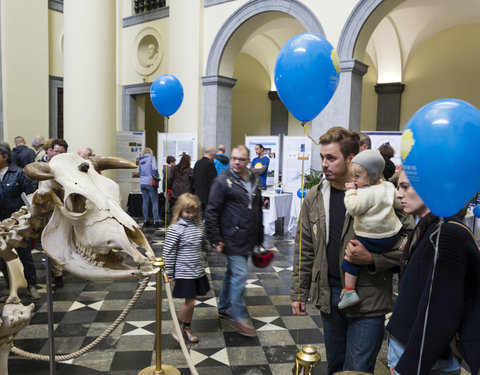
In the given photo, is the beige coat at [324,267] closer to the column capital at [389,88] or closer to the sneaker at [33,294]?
the sneaker at [33,294]

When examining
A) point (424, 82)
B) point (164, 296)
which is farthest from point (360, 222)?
point (424, 82)

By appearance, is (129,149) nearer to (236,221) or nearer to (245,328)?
(236,221)

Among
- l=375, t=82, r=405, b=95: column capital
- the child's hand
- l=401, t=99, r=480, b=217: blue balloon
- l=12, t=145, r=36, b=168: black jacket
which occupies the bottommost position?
l=12, t=145, r=36, b=168: black jacket

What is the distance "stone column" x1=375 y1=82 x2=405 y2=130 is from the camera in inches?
525

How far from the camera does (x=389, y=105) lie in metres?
13.5

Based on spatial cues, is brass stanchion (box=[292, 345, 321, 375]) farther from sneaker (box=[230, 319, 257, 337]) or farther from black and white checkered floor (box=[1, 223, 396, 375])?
sneaker (box=[230, 319, 257, 337])

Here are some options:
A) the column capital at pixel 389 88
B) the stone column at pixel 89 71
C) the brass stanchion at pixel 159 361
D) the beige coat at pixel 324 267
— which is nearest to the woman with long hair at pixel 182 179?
the stone column at pixel 89 71

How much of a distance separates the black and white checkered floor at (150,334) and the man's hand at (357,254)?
0.73 m

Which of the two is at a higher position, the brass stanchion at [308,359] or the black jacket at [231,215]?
the black jacket at [231,215]

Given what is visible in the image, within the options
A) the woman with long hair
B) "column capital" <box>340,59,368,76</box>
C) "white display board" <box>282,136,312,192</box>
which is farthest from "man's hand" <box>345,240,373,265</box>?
"column capital" <box>340,59,368,76</box>

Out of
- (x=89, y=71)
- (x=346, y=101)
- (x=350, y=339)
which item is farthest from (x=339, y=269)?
(x=89, y=71)

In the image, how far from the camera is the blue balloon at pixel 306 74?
305 cm

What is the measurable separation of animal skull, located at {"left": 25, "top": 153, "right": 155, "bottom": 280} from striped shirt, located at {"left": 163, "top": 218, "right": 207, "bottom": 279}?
5.68 ft

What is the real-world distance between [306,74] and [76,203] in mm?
1955
